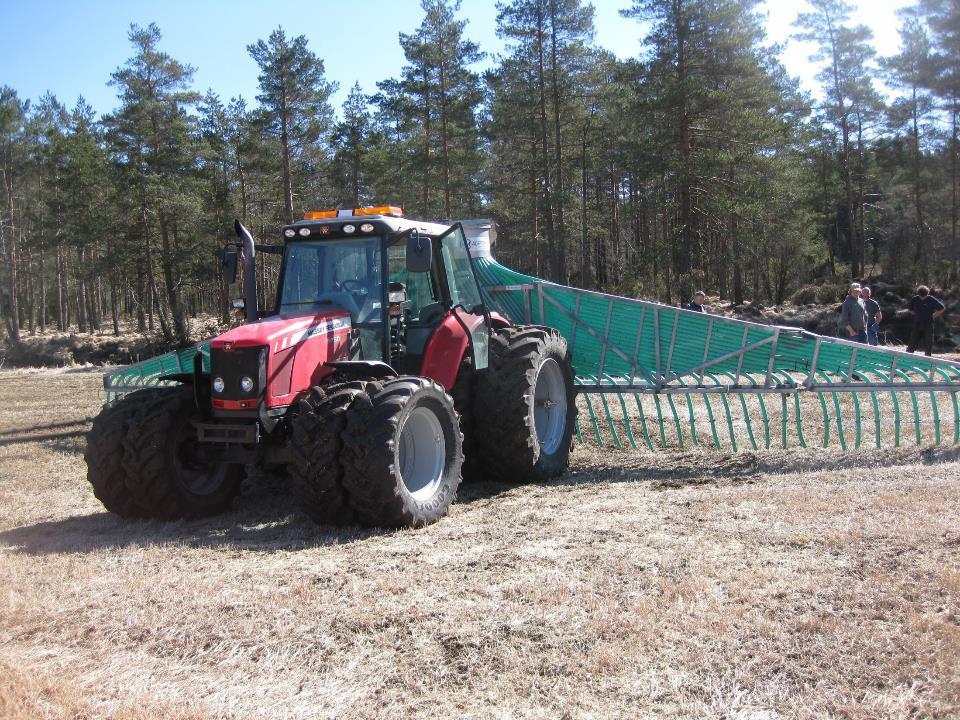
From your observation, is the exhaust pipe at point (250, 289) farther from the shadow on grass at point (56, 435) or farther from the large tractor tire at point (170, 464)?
the shadow on grass at point (56, 435)

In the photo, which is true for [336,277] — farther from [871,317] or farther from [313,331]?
[871,317]

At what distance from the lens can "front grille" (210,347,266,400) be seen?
18.0 ft

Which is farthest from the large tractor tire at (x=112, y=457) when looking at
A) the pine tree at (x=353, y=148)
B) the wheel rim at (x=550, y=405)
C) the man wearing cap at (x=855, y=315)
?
the pine tree at (x=353, y=148)

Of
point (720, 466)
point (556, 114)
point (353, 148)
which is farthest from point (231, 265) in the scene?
point (353, 148)

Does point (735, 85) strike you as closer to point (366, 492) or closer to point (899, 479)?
point (899, 479)

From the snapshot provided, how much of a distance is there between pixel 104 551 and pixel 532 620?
2880 millimetres

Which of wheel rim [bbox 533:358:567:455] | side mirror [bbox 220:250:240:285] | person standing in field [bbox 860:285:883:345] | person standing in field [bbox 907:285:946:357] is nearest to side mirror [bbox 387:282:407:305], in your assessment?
side mirror [bbox 220:250:240:285]

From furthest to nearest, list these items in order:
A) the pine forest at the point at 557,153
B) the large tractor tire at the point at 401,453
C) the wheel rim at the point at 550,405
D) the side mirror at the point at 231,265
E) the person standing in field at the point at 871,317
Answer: the pine forest at the point at 557,153 < the person standing in field at the point at 871,317 < the wheel rim at the point at 550,405 < the side mirror at the point at 231,265 < the large tractor tire at the point at 401,453

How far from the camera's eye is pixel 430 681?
3.27 meters

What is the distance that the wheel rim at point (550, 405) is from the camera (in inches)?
304

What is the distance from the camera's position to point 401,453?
5.86 meters

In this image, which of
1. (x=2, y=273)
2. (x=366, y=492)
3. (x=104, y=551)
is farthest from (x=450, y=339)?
(x=2, y=273)

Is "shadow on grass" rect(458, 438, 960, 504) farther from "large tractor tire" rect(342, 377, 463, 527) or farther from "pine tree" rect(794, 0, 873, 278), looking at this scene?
"pine tree" rect(794, 0, 873, 278)

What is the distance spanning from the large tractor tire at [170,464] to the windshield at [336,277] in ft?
3.76
